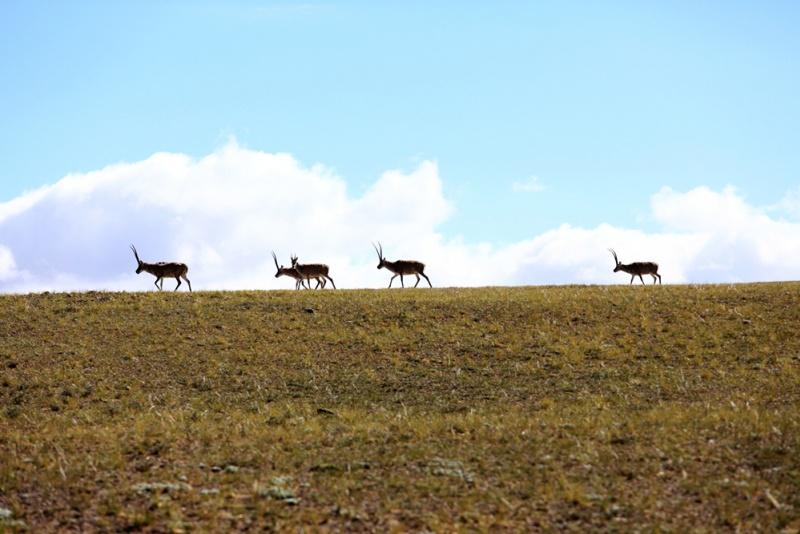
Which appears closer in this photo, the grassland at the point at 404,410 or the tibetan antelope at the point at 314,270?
the grassland at the point at 404,410

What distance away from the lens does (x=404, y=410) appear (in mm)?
18266

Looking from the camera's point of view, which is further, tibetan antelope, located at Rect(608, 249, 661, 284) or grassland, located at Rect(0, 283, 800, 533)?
tibetan antelope, located at Rect(608, 249, 661, 284)

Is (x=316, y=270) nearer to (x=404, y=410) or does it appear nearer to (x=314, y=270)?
(x=314, y=270)

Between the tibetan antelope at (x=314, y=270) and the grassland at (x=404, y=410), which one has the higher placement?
the tibetan antelope at (x=314, y=270)

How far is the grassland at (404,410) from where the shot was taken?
1159 cm

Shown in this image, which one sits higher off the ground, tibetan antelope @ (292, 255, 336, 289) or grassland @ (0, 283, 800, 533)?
tibetan antelope @ (292, 255, 336, 289)

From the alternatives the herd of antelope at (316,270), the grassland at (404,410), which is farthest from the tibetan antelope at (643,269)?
the grassland at (404,410)

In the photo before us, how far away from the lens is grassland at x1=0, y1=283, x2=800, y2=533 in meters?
11.6

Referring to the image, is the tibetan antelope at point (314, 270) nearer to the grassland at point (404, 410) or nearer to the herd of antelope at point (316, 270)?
the herd of antelope at point (316, 270)

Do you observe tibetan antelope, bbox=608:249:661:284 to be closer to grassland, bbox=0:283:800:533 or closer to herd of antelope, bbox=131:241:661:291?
herd of antelope, bbox=131:241:661:291

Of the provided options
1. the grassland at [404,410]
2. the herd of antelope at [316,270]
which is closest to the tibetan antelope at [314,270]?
the herd of antelope at [316,270]

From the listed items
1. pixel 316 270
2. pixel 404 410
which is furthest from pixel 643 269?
pixel 404 410

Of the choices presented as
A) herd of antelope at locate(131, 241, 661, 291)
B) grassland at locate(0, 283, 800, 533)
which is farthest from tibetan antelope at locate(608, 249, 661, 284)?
grassland at locate(0, 283, 800, 533)

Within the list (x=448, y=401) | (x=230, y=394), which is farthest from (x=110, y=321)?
(x=448, y=401)
